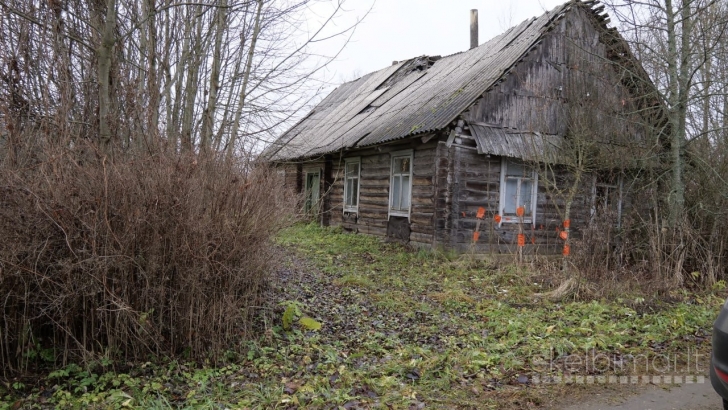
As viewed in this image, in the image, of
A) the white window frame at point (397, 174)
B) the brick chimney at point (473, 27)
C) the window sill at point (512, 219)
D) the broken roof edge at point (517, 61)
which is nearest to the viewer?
the broken roof edge at point (517, 61)

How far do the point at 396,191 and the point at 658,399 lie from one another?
9.55m

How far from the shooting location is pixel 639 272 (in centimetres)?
811

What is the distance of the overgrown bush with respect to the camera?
14.6 feet

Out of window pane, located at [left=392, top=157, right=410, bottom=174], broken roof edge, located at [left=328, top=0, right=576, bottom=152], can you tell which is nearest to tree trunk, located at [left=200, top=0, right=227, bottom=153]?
broken roof edge, located at [left=328, top=0, right=576, bottom=152]

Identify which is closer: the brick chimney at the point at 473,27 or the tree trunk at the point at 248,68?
the tree trunk at the point at 248,68

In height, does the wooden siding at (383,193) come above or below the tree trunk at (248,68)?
below

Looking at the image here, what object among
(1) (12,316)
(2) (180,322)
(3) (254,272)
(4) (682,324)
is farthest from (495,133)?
(1) (12,316)

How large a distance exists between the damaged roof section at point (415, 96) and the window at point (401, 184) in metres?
0.81

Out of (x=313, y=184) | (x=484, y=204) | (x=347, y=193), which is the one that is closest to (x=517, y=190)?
(x=484, y=204)

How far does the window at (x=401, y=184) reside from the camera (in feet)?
41.6

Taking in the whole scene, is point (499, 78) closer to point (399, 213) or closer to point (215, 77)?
point (399, 213)

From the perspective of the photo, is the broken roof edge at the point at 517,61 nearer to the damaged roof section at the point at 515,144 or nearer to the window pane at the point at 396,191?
the damaged roof section at the point at 515,144

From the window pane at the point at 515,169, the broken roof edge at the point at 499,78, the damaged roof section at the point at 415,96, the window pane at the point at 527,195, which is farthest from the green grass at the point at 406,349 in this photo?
the broken roof edge at the point at 499,78

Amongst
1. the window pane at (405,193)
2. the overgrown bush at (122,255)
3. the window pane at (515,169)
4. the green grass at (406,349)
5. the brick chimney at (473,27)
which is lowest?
the green grass at (406,349)
